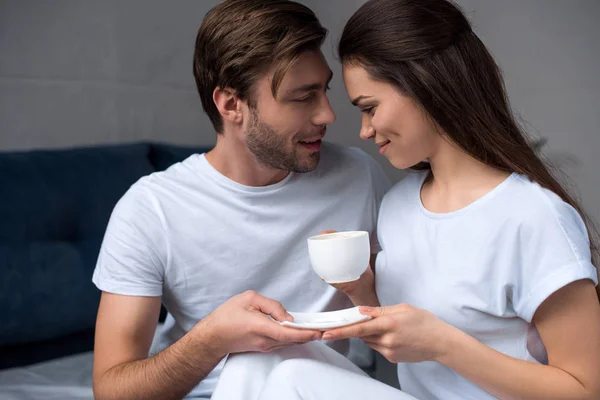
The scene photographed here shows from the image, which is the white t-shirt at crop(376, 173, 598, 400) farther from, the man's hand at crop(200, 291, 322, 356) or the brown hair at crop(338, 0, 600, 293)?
the man's hand at crop(200, 291, 322, 356)

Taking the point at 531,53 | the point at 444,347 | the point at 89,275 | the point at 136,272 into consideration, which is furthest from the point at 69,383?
the point at 531,53

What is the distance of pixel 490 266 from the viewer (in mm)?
1184

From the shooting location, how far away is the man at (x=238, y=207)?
57.2 inches

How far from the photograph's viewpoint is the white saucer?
106 centimetres

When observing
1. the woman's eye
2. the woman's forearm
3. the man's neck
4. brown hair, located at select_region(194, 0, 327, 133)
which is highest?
brown hair, located at select_region(194, 0, 327, 133)

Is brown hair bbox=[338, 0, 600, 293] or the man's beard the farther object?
the man's beard

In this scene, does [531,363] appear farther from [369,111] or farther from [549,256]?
[369,111]

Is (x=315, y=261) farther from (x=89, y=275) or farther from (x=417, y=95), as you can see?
(x=89, y=275)

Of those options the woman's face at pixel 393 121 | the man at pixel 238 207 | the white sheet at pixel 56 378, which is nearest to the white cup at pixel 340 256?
the woman's face at pixel 393 121

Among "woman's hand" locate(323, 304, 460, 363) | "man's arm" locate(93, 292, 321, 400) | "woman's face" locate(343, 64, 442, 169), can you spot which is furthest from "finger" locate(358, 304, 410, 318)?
"woman's face" locate(343, 64, 442, 169)

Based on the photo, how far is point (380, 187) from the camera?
165 centimetres

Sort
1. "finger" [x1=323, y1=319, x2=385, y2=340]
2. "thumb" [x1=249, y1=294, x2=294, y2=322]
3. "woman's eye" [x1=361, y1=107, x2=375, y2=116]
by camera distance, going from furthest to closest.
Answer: "woman's eye" [x1=361, y1=107, x2=375, y2=116] < "thumb" [x1=249, y1=294, x2=294, y2=322] < "finger" [x1=323, y1=319, x2=385, y2=340]

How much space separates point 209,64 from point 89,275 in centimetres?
69

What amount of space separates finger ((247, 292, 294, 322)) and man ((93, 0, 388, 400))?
0.70 feet
